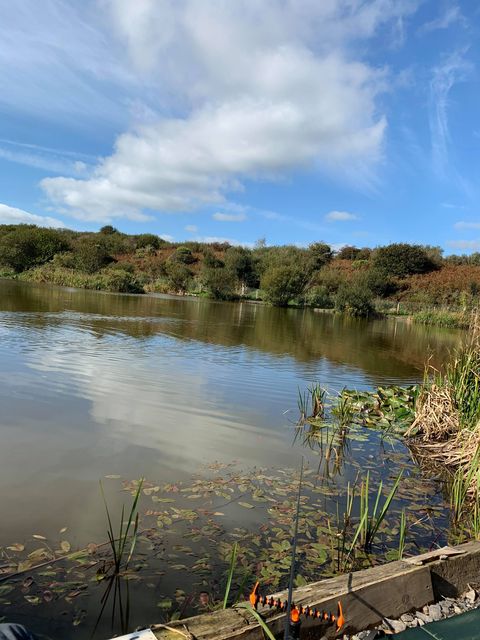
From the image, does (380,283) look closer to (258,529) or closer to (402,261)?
(402,261)

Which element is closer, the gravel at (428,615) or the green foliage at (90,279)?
the gravel at (428,615)

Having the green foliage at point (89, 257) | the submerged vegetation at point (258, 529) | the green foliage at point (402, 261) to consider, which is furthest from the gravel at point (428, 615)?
the green foliage at point (402, 261)

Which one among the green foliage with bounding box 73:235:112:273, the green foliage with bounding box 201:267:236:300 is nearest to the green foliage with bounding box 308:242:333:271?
the green foliage with bounding box 201:267:236:300

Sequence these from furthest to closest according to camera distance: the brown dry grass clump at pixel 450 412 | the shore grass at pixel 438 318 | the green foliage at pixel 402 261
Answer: the green foliage at pixel 402 261
the shore grass at pixel 438 318
the brown dry grass clump at pixel 450 412

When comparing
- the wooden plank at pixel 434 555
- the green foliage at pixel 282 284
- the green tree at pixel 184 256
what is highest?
the green tree at pixel 184 256

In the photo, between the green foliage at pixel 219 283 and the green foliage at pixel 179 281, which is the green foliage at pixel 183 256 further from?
the green foliage at pixel 219 283

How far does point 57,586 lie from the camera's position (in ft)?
9.08

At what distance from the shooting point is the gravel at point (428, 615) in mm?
2318

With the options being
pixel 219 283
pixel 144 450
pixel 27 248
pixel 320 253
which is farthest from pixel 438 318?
pixel 27 248

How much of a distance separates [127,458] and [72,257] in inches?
2009

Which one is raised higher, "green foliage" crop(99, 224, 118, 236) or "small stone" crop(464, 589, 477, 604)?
"green foliage" crop(99, 224, 118, 236)

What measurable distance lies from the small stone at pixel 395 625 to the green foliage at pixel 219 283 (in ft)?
143

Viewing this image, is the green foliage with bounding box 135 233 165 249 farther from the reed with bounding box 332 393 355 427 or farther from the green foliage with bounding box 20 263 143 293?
the reed with bounding box 332 393 355 427

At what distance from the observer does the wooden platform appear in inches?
77.0
